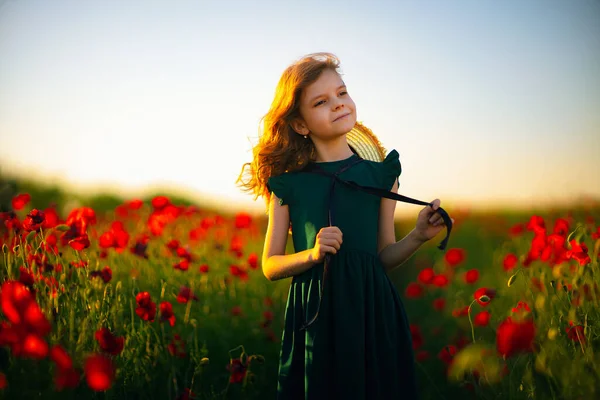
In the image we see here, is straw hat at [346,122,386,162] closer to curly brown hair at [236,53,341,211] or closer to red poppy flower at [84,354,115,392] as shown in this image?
curly brown hair at [236,53,341,211]

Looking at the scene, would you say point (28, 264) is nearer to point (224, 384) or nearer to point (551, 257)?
point (224, 384)

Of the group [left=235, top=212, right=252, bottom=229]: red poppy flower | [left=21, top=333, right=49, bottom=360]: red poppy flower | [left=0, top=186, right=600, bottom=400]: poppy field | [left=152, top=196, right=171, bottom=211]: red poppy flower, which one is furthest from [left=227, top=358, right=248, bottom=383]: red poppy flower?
[left=235, top=212, right=252, bottom=229]: red poppy flower

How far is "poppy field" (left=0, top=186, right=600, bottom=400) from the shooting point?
193 cm

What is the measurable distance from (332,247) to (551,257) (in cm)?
133

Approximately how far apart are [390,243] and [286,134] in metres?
0.51

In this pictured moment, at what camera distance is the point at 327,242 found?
1.93 metres

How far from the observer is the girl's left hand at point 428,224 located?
2.04 meters

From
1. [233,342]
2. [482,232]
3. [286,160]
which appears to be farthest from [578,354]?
[482,232]

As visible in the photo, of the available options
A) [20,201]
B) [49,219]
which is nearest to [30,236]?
[49,219]

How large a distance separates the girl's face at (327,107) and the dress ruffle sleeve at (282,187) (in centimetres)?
18

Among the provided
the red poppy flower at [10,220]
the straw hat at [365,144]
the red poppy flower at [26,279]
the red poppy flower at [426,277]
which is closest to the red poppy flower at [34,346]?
the red poppy flower at [26,279]

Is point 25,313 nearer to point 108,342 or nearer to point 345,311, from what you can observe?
point 108,342

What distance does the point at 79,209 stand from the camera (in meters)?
2.60

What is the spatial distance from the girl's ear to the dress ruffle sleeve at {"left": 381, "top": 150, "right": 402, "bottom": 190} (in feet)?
0.94
